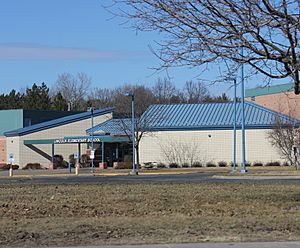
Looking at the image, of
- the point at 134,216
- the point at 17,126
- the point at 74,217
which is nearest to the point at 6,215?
the point at 74,217

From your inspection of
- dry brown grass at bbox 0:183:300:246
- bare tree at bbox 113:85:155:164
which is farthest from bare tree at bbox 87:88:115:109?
dry brown grass at bbox 0:183:300:246

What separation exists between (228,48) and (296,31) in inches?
58.6

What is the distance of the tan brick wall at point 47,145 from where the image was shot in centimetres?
7035

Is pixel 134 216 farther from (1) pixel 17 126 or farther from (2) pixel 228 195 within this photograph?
(1) pixel 17 126

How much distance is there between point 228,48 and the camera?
13.8 m

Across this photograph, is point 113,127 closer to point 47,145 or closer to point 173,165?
point 47,145

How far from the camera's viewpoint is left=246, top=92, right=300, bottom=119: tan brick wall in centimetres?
6931

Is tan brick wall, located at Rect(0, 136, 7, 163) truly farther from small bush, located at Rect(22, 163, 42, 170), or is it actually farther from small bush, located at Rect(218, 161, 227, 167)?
small bush, located at Rect(218, 161, 227, 167)

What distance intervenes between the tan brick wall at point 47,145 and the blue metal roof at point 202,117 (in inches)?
218

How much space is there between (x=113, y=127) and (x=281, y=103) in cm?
1991

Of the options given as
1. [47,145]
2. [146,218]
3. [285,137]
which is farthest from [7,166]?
[146,218]

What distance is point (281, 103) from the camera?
Answer: 244 feet

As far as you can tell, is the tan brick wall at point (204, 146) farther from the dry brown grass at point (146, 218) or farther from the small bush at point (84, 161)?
the dry brown grass at point (146, 218)

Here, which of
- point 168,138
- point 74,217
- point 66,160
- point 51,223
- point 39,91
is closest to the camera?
point 51,223
